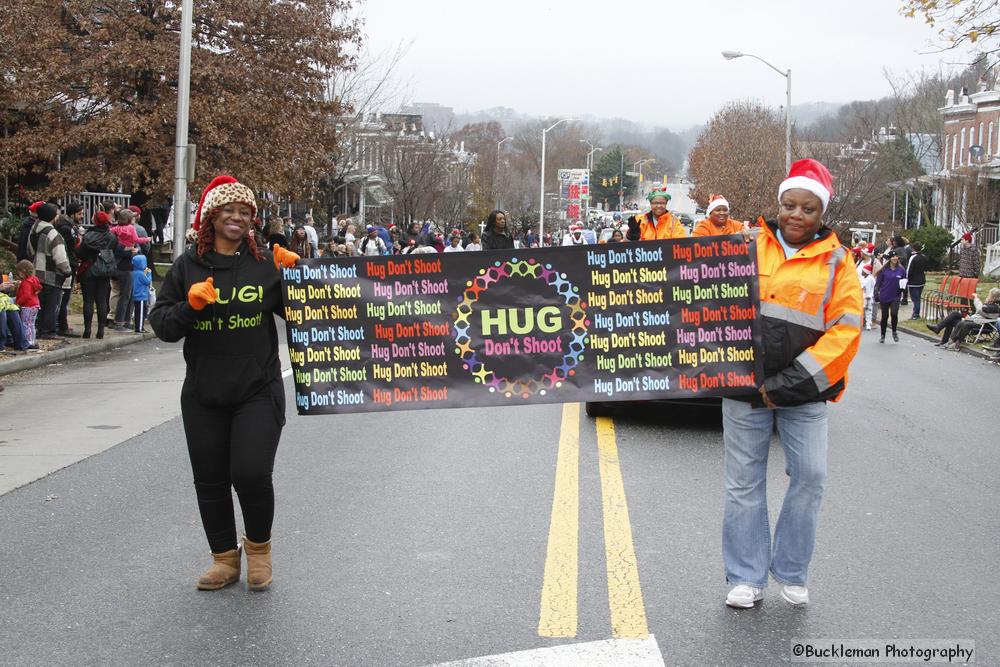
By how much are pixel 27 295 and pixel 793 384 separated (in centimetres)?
1319

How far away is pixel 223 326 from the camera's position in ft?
16.7

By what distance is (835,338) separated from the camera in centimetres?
466

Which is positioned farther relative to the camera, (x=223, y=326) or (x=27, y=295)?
(x=27, y=295)

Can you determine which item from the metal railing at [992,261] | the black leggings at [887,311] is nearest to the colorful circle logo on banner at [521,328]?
the black leggings at [887,311]

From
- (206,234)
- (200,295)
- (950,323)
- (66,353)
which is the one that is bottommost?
(950,323)

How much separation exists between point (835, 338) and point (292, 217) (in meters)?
45.7

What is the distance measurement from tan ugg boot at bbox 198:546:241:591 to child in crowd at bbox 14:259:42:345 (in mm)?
11074

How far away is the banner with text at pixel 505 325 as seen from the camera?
17.4 ft

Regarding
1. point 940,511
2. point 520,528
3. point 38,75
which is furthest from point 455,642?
point 38,75

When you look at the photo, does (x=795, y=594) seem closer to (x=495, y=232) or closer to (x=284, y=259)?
(x=284, y=259)

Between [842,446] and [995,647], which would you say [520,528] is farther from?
[842,446]

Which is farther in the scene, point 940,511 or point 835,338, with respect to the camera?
point 940,511

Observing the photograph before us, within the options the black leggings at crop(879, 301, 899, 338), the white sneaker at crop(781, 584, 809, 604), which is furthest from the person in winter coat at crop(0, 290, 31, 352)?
the black leggings at crop(879, 301, 899, 338)

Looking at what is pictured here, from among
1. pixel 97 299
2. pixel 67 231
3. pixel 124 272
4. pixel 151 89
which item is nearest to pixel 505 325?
pixel 97 299
